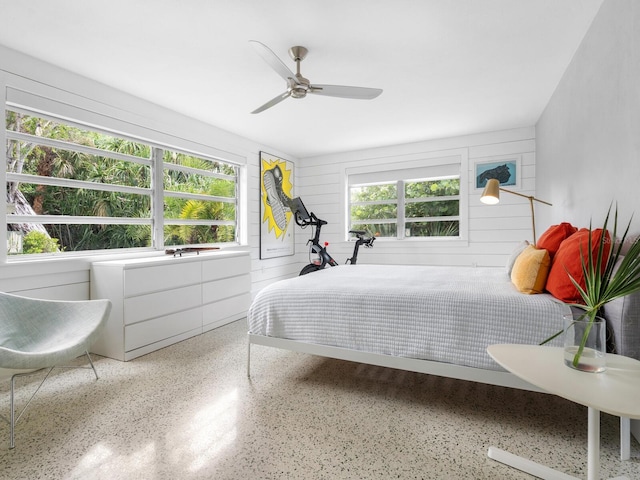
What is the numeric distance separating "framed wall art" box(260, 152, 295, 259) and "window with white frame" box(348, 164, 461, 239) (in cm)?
104

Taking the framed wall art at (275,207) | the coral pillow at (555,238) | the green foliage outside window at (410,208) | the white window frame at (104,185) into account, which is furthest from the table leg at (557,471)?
the framed wall art at (275,207)

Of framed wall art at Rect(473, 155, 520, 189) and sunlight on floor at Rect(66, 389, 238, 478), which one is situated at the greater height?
framed wall art at Rect(473, 155, 520, 189)

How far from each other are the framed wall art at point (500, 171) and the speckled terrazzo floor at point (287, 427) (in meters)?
3.18

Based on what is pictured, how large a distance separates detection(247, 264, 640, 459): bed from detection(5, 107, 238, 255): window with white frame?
1.93m

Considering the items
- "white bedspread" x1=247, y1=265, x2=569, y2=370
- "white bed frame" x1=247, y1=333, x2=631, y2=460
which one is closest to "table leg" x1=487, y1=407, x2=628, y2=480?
"white bed frame" x1=247, y1=333, x2=631, y2=460

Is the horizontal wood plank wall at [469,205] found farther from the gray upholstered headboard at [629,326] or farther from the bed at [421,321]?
the gray upholstered headboard at [629,326]

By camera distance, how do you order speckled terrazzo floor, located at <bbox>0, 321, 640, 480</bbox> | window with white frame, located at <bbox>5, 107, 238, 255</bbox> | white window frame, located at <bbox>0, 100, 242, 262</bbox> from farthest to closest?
window with white frame, located at <bbox>5, 107, 238, 255</bbox> < white window frame, located at <bbox>0, 100, 242, 262</bbox> < speckled terrazzo floor, located at <bbox>0, 321, 640, 480</bbox>

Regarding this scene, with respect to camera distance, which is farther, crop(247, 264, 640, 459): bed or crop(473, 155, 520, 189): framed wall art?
crop(473, 155, 520, 189): framed wall art

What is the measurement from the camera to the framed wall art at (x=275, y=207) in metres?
5.23

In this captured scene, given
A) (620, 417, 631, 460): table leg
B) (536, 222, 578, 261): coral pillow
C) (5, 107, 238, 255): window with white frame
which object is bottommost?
(620, 417, 631, 460): table leg

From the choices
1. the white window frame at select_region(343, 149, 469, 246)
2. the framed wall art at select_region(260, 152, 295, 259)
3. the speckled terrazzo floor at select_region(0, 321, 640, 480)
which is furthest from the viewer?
the framed wall art at select_region(260, 152, 295, 259)

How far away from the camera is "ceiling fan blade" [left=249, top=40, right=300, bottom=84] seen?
210 cm

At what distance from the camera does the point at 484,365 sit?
73.0 inches

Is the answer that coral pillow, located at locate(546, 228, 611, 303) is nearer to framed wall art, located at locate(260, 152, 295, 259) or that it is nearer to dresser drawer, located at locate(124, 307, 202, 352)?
dresser drawer, located at locate(124, 307, 202, 352)
